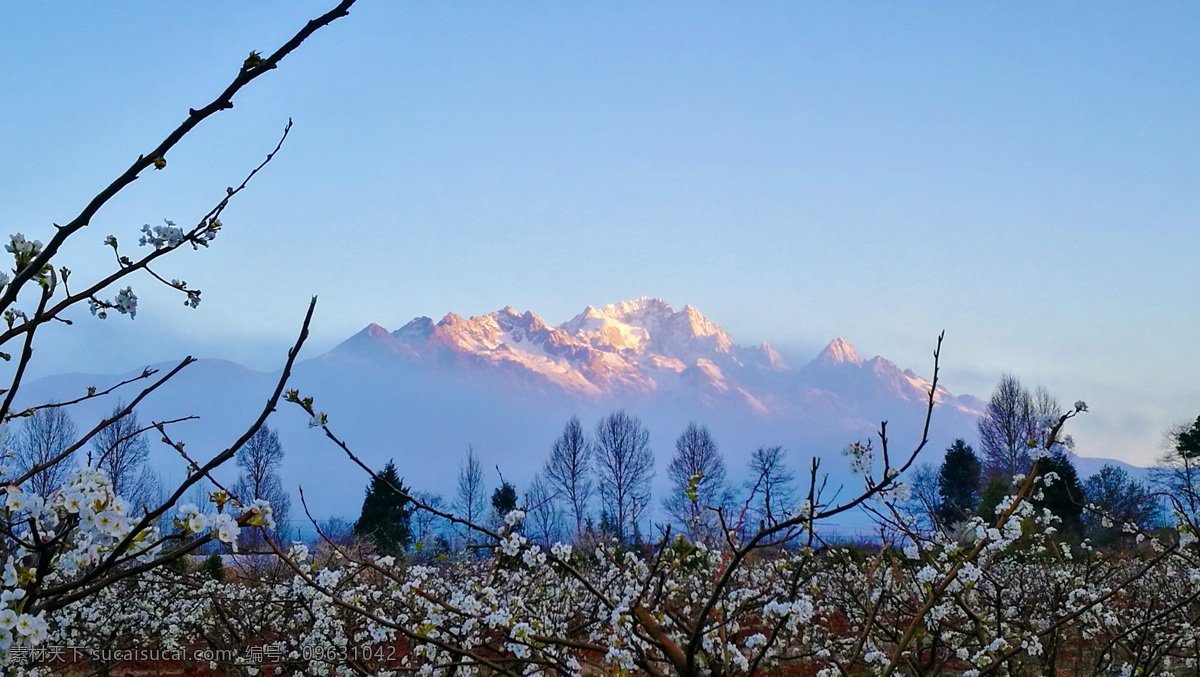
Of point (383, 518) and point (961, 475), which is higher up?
point (961, 475)

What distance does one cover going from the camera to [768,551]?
60.0 feet

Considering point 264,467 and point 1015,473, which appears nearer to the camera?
point 1015,473

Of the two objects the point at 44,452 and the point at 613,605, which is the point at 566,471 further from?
the point at 613,605

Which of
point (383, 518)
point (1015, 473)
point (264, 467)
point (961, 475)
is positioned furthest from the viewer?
point (264, 467)

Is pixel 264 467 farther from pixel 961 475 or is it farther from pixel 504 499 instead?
pixel 961 475

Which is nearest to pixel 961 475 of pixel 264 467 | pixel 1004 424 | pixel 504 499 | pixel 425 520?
pixel 1004 424

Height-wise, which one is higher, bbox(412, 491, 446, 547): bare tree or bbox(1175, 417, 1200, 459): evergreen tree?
bbox(1175, 417, 1200, 459): evergreen tree

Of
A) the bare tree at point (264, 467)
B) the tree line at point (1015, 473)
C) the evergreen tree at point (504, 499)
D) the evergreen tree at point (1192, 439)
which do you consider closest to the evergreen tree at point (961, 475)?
the tree line at point (1015, 473)

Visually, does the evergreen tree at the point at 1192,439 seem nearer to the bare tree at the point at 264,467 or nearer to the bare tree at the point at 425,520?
the bare tree at the point at 425,520

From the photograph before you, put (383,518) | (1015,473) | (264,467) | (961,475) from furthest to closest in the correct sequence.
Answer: (264,467)
(961,475)
(383,518)
(1015,473)

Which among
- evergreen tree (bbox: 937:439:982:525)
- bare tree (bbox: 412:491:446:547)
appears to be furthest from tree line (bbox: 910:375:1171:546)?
bare tree (bbox: 412:491:446:547)

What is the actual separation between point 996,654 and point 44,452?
43.6 metres

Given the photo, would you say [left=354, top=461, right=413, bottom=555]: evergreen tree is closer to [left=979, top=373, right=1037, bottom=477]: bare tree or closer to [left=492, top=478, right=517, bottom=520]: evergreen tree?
[left=492, top=478, right=517, bottom=520]: evergreen tree

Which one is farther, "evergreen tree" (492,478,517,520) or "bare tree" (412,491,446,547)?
"evergreen tree" (492,478,517,520)
